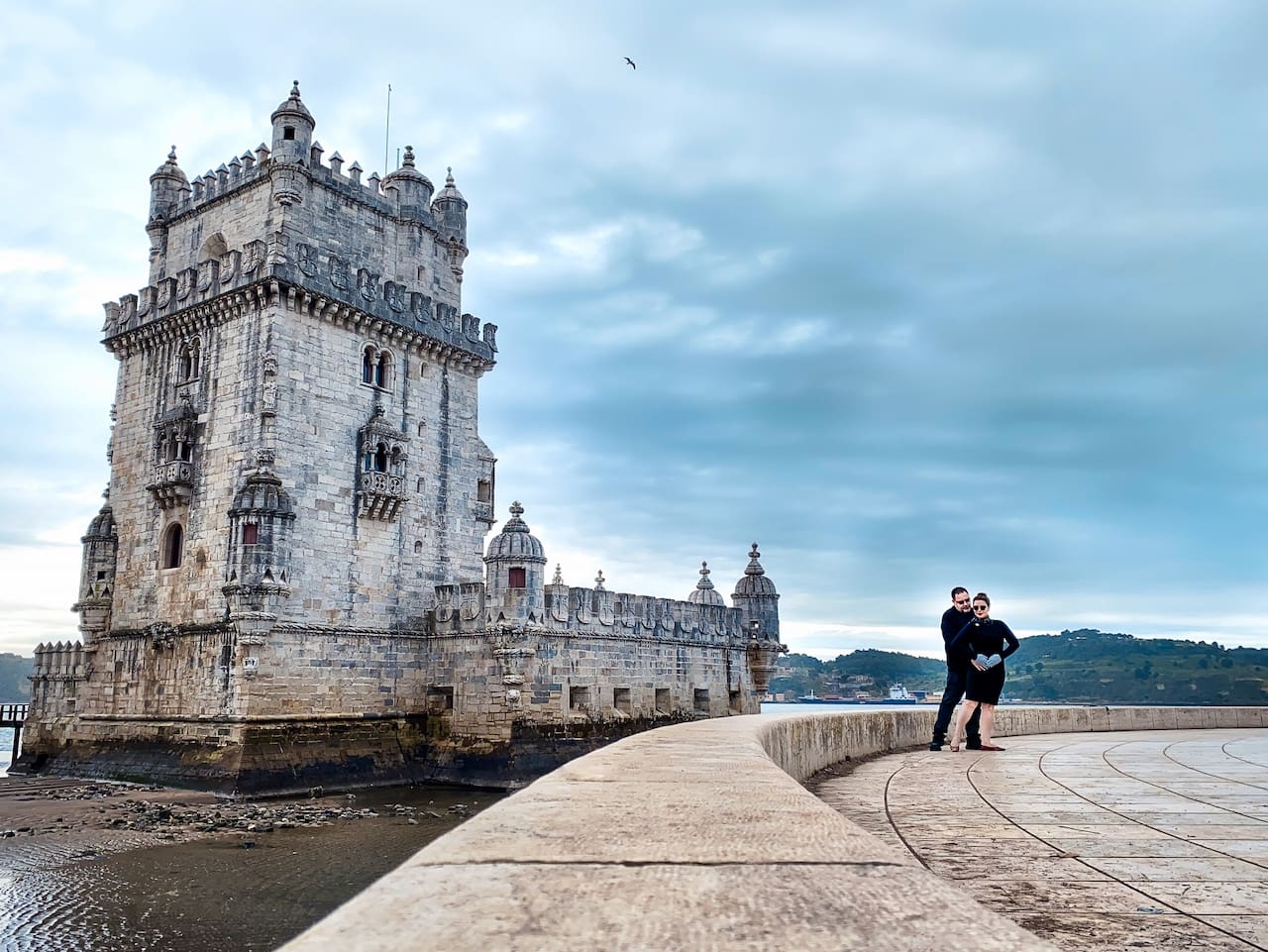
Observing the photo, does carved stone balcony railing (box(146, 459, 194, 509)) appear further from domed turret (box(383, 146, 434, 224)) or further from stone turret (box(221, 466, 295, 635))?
domed turret (box(383, 146, 434, 224))

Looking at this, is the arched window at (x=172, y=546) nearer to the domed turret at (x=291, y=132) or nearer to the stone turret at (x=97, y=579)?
the stone turret at (x=97, y=579)

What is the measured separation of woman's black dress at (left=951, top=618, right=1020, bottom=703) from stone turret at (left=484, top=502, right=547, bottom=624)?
15.9 meters

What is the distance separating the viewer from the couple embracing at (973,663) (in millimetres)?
12148

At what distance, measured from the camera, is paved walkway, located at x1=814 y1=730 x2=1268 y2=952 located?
13.3 ft

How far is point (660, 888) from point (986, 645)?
10.6 m

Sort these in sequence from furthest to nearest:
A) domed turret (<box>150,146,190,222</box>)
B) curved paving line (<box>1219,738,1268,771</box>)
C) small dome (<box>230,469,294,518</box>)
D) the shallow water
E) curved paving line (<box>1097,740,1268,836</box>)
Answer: domed turret (<box>150,146,190,222</box>), small dome (<box>230,469,294,518</box>), the shallow water, curved paving line (<box>1219,738,1268,771</box>), curved paving line (<box>1097,740,1268,836</box>)

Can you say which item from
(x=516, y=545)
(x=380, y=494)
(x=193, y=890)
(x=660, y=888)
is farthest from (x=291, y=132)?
(x=660, y=888)

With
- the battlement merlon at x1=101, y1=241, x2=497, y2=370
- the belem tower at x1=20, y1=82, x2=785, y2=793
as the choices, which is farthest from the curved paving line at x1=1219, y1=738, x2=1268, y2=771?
the battlement merlon at x1=101, y1=241, x2=497, y2=370

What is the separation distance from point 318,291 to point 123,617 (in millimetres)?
10713

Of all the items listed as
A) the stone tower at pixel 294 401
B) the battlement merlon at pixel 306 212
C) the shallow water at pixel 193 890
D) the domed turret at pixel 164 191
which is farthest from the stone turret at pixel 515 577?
the domed turret at pixel 164 191

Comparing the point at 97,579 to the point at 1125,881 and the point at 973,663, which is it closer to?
the point at 973,663

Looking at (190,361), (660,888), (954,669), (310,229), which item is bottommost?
(660,888)

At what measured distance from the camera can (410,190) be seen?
31.4 metres

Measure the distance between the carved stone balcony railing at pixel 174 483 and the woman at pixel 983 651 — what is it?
21491mm
